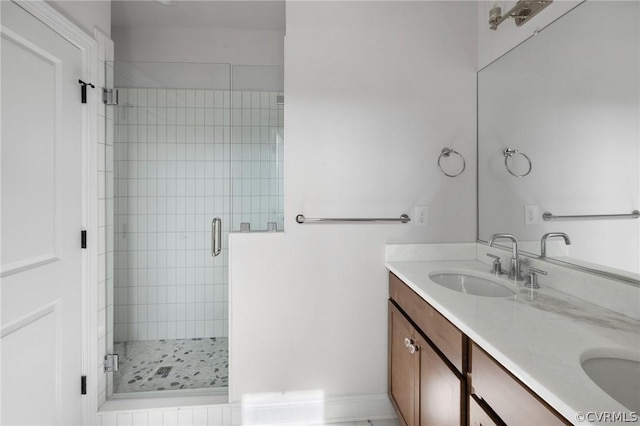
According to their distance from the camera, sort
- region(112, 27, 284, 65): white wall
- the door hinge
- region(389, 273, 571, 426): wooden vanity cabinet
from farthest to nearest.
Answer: region(112, 27, 284, 65): white wall
the door hinge
region(389, 273, 571, 426): wooden vanity cabinet

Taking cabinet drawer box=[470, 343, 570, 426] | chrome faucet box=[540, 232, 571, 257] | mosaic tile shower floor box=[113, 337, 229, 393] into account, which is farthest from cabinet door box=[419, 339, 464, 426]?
mosaic tile shower floor box=[113, 337, 229, 393]

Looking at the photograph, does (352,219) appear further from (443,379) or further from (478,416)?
(478,416)

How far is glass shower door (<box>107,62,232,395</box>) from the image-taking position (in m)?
1.72

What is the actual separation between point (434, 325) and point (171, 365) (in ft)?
4.91

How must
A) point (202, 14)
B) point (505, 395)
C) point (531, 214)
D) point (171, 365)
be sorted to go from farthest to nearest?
1. point (202, 14)
2. point (171, 365)
3. point (531, 214)
4. point (505, 395)

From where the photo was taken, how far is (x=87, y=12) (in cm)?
159

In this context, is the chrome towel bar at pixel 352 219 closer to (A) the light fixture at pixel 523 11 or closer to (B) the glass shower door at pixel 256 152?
(B) the glass shower door at pixel 256 152

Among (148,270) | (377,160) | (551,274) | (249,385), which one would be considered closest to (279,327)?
(249,385)

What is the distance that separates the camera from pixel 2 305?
1153 mm

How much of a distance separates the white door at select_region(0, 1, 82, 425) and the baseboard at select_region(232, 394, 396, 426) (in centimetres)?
86

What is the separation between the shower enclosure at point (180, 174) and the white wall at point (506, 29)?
1.15m

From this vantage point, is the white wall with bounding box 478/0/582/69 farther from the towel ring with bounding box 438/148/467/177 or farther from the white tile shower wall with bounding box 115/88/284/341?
the white tile shower wall with bounding box 115/88/284/341

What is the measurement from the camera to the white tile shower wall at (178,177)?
172 centimetres

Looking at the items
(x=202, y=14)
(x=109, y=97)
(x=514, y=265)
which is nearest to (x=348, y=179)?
(x=514, y=265)
